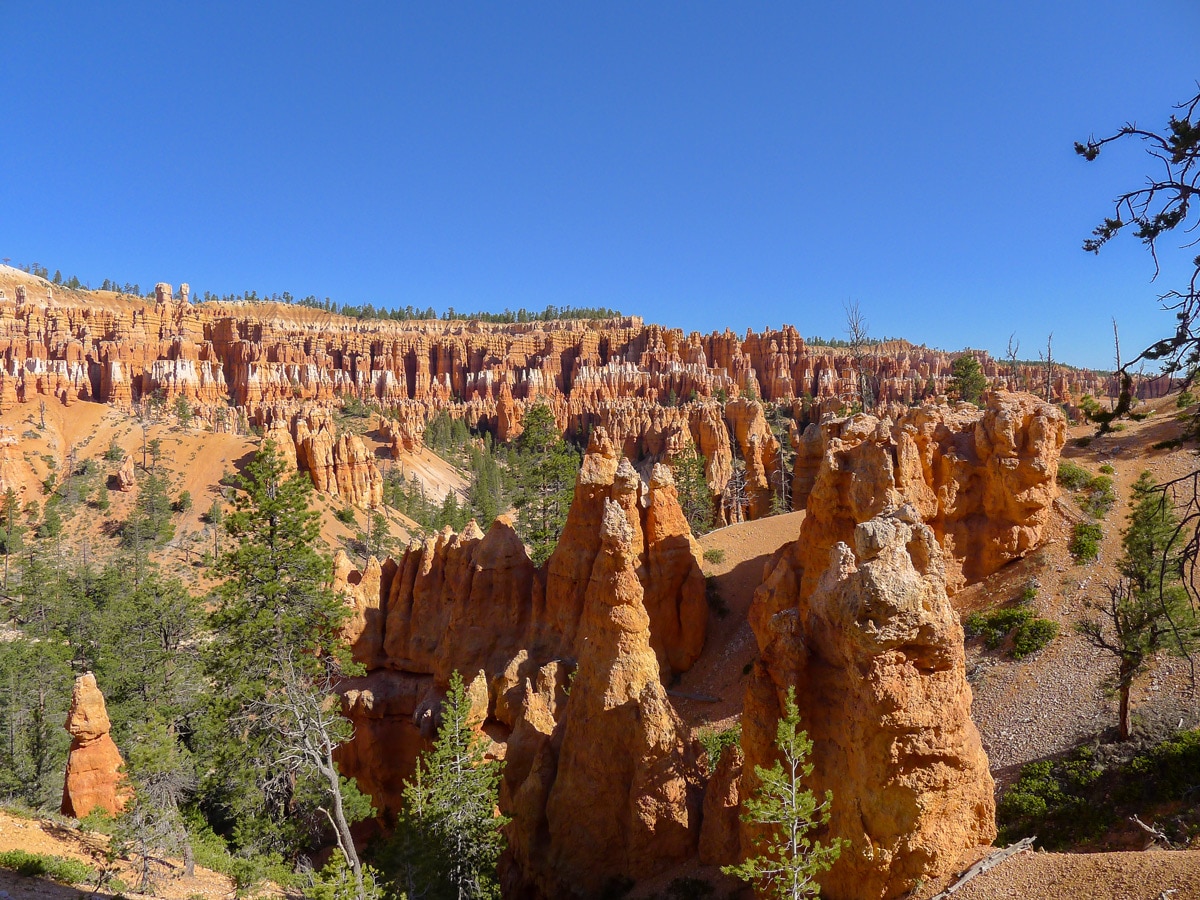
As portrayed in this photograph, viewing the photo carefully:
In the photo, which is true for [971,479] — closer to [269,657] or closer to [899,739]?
[899,739]

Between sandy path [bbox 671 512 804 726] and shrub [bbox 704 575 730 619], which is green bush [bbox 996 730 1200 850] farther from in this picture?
shrub [bbox 704 575 730 619]

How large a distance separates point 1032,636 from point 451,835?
16578 mm

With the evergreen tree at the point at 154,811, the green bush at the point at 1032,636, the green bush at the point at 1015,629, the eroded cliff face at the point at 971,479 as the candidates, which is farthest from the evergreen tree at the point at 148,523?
the green bush at the point at 1032,636

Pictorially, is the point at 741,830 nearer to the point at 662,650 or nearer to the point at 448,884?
the point at 448,884

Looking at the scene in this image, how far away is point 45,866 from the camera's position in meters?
12.6

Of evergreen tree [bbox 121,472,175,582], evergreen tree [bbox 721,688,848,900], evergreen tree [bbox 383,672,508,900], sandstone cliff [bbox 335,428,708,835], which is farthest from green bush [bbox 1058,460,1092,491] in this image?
evergreen tree [bbox 121,472,175,582]

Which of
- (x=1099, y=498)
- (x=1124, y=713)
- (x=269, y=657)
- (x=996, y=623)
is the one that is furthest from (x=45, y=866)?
(x=1099, y=498)

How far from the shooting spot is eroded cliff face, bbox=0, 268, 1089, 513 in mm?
79875

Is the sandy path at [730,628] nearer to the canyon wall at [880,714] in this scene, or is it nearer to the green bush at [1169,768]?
the canyon wall at [880,714]

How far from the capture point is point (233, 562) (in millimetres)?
16266

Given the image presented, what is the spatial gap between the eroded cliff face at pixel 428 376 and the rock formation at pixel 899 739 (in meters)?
48.3

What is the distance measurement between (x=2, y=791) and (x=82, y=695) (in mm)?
9575

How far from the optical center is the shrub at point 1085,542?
1978 centimetres

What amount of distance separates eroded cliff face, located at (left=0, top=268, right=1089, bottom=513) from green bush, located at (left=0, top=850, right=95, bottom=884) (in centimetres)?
5009
